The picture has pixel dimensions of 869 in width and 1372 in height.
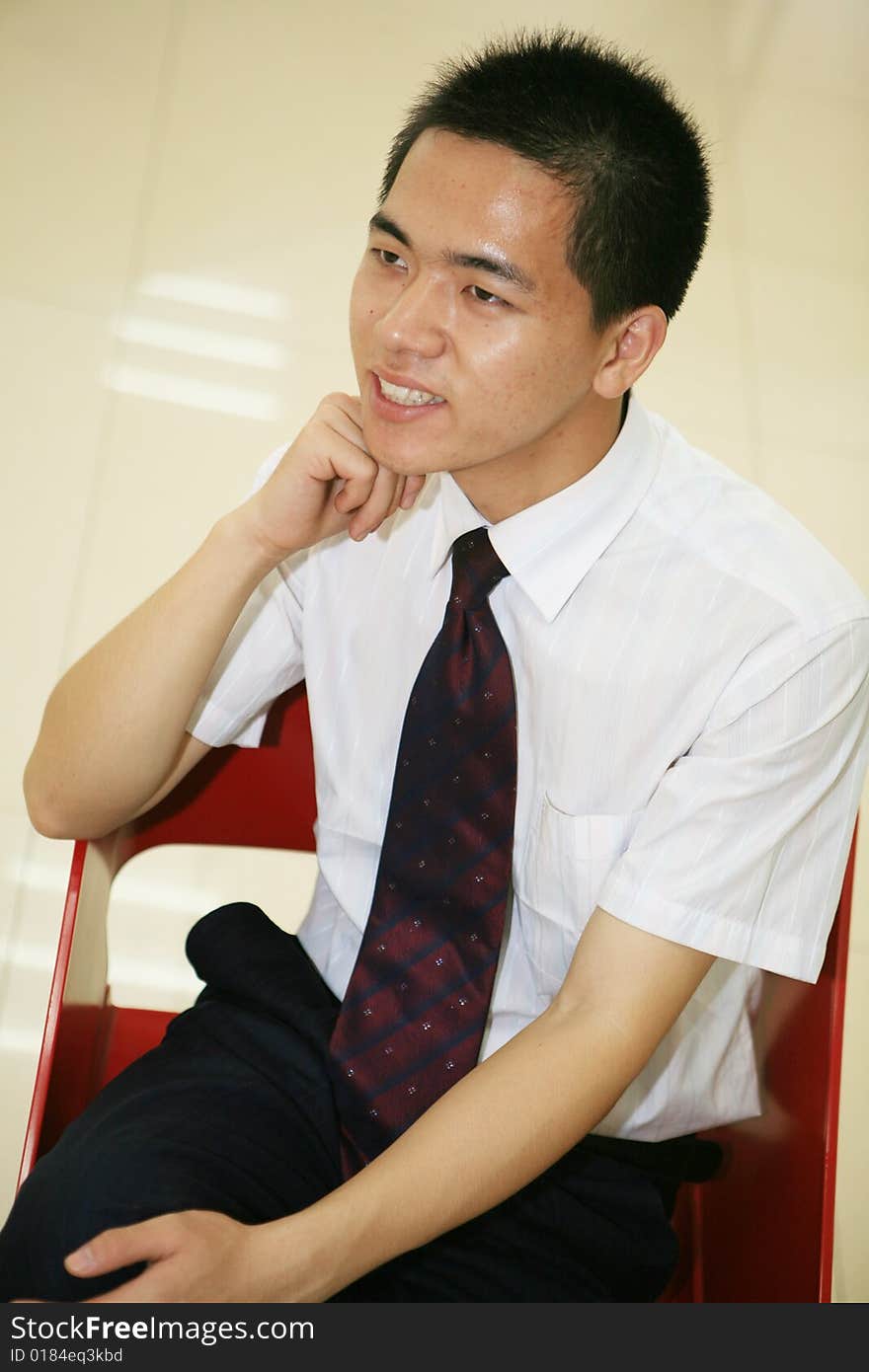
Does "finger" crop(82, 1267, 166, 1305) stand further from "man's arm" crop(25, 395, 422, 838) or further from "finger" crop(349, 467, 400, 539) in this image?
Answer: "finger" crop(349, 467, 400, 539)

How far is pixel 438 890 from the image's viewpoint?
1378mm

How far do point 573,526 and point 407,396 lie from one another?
19cm

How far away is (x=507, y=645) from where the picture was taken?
1.42 m

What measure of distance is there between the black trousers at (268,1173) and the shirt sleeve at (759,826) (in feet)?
0.91

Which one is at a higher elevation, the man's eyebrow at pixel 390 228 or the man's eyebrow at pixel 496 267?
the man's eyebrow at pixel 390 228

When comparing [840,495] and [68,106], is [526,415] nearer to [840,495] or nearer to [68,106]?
[840,495]

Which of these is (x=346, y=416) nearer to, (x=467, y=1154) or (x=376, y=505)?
(x=376, y=505)

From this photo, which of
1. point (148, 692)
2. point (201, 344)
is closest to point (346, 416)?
point (148, 692)

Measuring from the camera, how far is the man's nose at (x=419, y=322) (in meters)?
1.29

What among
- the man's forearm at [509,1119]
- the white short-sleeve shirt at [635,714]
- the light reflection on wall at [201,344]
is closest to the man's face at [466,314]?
the white short-sleeve shirt at [635,714]

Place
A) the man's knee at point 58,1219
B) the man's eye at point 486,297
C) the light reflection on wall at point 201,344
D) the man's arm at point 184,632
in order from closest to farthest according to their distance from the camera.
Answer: the man's knee at point 58,1219
the man's eye at point 486,297
the man's arm at point 184,632
the light reflection on wall at point 201,344

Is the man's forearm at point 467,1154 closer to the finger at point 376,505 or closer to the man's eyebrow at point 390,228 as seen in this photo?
the finger at point 376,505

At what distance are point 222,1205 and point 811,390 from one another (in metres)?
2.49

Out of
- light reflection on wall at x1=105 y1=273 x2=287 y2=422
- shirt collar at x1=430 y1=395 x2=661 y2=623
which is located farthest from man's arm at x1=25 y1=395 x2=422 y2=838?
light reflection on wall at x1=105 y1=273 x2=287 y2=422
